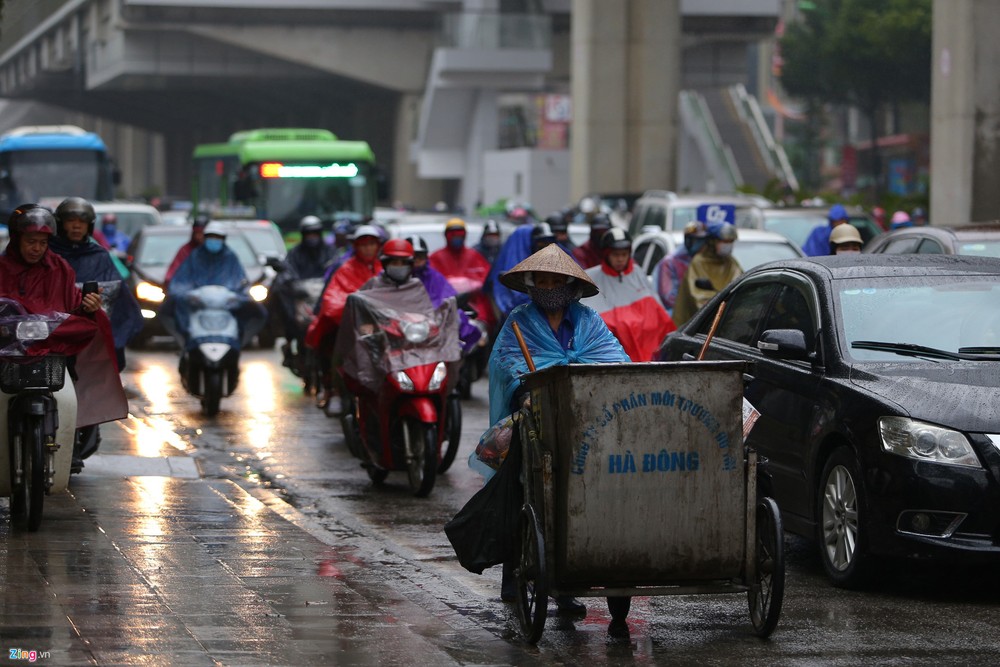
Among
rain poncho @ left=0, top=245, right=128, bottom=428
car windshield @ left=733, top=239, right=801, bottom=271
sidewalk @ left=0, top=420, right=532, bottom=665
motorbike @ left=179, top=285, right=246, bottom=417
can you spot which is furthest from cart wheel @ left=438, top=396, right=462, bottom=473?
car windshield @ left=733, top=239, right=801, bottom=271

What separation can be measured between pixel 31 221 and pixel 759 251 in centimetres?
906

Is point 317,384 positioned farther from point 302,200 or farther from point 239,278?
point 302,200

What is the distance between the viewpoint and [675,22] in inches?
1908

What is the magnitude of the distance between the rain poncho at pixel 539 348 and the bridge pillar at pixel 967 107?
2101cm

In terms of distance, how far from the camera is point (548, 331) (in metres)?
7.68

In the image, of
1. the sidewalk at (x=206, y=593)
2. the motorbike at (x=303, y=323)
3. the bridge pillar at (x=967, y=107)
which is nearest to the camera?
the sidewalk at (x=206, y=593)

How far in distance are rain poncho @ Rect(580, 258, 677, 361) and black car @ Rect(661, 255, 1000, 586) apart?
7.55 ft

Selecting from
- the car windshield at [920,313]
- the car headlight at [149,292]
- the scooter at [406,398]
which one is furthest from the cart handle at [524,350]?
the car headlight at [149,292]

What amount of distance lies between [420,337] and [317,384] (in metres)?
4.50

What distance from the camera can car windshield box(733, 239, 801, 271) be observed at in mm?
17156

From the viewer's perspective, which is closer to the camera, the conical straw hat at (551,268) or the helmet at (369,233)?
the conical straw hat at (551,268)

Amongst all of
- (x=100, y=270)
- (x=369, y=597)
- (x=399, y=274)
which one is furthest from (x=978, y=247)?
(x=369, y=597)

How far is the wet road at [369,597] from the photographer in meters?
7.00

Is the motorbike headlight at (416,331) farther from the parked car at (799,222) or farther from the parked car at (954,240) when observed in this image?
the parked car at (799,222)
